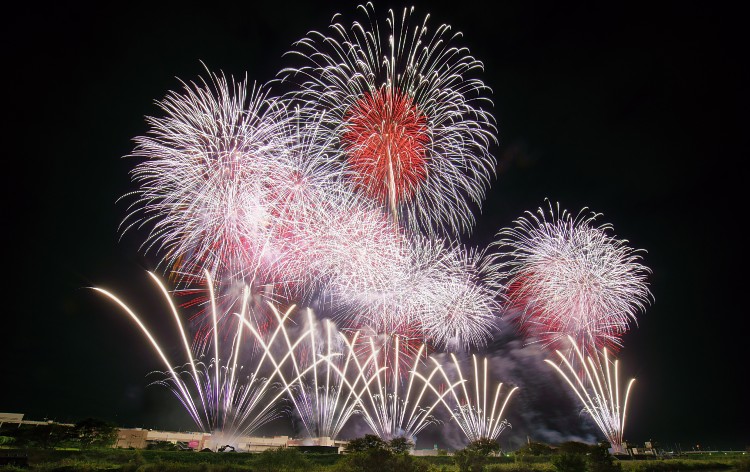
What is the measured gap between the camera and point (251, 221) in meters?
23.6

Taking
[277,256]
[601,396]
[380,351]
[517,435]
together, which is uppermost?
[277,256]

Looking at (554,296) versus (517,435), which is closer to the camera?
(554,296)

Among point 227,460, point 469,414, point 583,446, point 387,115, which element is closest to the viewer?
point 227,460

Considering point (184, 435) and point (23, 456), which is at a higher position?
point (23, 456)

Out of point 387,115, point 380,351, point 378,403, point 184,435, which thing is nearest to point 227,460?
point 380,351

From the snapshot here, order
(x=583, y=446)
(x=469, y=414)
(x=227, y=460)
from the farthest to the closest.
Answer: (x=469, y=414) < (x=583, y=446) < (x=227, y=460)

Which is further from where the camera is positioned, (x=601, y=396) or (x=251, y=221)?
(x=601, y=396)

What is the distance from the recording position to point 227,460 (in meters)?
22.5

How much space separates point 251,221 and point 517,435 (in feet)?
179

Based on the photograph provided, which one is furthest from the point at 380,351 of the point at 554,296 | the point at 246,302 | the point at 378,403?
the point at 554,296

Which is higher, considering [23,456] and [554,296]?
[554,296]

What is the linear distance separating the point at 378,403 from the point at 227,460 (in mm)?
18092

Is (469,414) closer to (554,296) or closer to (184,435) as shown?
(554,296)

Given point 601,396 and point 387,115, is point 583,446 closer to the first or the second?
point 601,396
